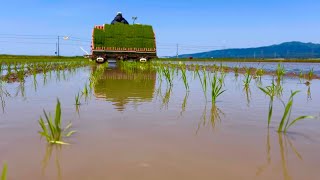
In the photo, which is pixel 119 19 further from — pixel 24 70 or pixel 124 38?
pixel 24 70

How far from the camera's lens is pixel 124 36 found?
58.5 feet

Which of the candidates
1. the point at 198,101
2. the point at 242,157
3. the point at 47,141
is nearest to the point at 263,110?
the point at 198,101

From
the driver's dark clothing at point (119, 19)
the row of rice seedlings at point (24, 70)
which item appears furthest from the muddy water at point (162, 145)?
the driver's dark clothing at point (119, 19)

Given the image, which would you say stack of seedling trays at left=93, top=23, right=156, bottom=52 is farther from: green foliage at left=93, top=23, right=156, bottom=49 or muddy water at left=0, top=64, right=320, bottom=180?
muddy water at left=0, top=64, right=320, bottom=180

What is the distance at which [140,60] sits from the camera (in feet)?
57.9

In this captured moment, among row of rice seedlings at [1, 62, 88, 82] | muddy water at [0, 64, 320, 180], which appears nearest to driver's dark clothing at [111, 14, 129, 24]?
row of rice seedlings at [1, 62, 88, 82]

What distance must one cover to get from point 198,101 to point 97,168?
9.17 ft

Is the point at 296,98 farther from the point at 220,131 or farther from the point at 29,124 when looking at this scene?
the point at 29,124

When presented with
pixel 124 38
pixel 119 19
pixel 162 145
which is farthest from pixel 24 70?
pixel 162 145

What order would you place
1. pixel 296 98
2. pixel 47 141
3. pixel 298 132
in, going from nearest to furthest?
pixel 47 141 → pixel 298 132 → pixel 296 98

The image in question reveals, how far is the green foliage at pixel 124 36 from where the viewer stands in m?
17.5

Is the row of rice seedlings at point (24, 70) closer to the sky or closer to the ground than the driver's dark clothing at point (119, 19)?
closer to the ground

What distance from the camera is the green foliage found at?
17.5m

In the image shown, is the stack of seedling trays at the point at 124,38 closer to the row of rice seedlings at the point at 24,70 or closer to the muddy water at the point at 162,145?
the row of rice seedlings at the point at 24,70
